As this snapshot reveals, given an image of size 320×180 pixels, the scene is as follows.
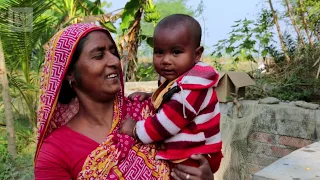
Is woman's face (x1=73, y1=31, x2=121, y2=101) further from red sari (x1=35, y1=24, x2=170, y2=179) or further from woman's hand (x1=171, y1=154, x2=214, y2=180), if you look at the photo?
woman's hand (x1=171, y1=154, x2=214, y2=180)

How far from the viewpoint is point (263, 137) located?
4.11 meters

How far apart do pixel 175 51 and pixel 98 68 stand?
354mm

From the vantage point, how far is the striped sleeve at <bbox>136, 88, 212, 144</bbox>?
55.5 inches

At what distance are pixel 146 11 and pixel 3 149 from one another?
427 cm

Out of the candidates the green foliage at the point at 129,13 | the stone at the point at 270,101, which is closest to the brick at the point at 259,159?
the stone at the point at 270,101

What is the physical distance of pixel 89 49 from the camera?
1390 millimetres

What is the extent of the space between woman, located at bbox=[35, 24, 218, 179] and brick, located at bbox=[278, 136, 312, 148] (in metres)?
2.66

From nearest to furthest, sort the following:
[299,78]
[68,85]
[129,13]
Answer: [68,85], [299,78], [129,13]

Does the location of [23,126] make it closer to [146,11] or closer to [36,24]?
[36,24]

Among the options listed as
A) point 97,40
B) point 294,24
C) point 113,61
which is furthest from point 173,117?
point 294,24

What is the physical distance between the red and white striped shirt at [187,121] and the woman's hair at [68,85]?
1.13 ft

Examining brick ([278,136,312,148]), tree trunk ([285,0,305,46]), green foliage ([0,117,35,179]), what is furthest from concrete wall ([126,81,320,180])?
green foliage ([0,117,35,179])

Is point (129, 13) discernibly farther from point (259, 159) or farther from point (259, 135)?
point (259, 159)

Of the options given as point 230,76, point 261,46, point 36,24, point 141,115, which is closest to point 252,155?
point 230,76
